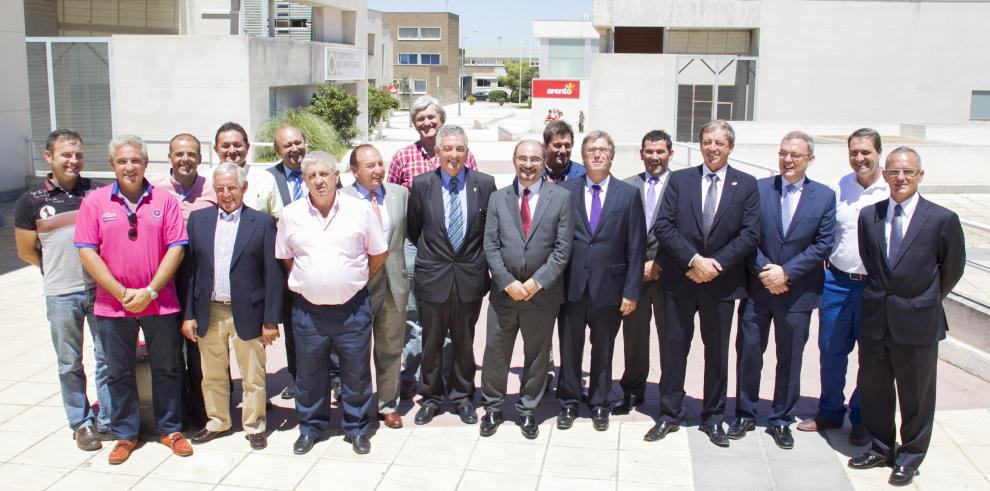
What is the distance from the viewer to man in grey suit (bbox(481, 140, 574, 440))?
17.4ft

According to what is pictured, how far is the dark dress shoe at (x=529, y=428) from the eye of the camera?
5.44 meters

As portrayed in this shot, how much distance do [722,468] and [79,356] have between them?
12.7ft

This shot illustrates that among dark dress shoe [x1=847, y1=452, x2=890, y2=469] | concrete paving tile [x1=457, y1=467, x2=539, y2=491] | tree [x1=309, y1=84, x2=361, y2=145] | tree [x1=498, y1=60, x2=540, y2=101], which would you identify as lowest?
concrete paving tile [x1=457, y1=467, x2=539, y2=491]

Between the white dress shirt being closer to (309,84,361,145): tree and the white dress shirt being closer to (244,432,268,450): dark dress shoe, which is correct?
(244,432,268,450): dark dress shoe

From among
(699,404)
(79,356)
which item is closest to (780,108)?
(699,404)

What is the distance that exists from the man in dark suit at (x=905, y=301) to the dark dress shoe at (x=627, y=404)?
1.45 metres

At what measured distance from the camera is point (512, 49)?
430 feet

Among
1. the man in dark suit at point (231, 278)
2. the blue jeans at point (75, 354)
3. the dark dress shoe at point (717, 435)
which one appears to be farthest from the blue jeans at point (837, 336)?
the blue jeans at point (75, 354)

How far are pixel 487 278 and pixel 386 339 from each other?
30.1 inches

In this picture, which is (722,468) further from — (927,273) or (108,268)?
(108,268)

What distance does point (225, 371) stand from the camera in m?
5.27

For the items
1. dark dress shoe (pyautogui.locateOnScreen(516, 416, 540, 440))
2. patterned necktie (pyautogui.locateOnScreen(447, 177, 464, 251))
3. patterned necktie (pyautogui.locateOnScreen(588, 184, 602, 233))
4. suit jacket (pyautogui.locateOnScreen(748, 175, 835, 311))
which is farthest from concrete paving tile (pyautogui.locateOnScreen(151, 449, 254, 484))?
suit jacket (pyautogui.locateOnScreen(748, 175, 835, 311))

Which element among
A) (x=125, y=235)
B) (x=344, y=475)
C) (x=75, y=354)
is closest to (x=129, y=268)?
(x=125, y=235)

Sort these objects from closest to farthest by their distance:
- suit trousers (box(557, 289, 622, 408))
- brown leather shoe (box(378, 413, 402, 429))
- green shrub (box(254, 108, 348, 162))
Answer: suit trousers (box(557, 289, 622, 408)) → brown leather shoe (box(378, 413, 402, 429)) → green shrub (box(254, 108, 348, 162))
